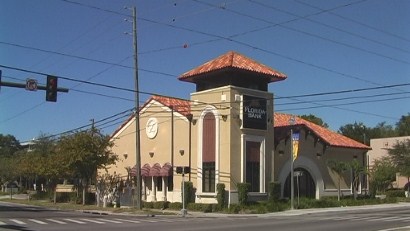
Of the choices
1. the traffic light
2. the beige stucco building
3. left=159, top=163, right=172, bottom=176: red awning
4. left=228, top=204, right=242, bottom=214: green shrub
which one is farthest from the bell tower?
the beige stucco building

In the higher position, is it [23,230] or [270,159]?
[270,159]

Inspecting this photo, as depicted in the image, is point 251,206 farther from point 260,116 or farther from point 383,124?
point 383,124

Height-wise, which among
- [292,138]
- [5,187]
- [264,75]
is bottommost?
[5,187]

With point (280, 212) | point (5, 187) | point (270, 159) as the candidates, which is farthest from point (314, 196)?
point (5, 187)

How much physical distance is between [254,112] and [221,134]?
3265 millimetres

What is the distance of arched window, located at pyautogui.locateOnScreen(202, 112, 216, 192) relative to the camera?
43281 mm

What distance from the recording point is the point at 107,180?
54.1m

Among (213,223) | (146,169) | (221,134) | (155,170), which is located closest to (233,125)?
(221,134)

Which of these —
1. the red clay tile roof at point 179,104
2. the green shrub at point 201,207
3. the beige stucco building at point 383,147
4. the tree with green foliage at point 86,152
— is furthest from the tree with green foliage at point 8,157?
the beige stucco building at point 383,147

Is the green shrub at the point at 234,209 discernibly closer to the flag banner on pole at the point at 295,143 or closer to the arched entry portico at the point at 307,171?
the flag banner on pole at the point at 295,143

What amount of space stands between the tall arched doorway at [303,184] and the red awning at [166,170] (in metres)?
10.2

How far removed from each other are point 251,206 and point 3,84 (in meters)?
22.2

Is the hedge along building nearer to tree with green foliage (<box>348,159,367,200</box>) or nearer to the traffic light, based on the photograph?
tree with green foliage (<box>348,159,367,200</box>)

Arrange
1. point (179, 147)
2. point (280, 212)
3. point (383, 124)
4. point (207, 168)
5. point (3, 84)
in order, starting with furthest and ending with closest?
point (383, 124)
point (179, 147)
point (207, 168)
point (280, 212)
point (3, 84)
